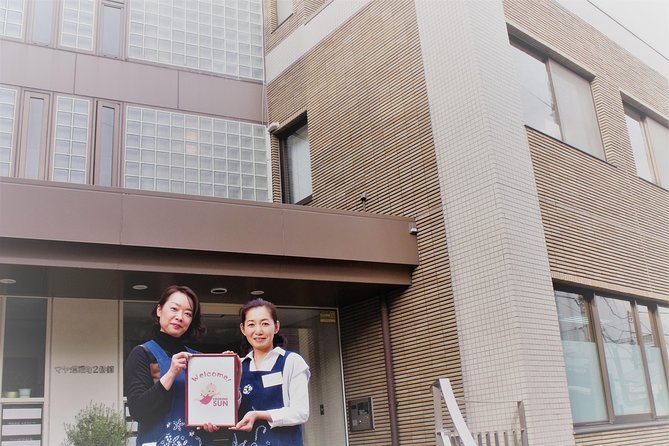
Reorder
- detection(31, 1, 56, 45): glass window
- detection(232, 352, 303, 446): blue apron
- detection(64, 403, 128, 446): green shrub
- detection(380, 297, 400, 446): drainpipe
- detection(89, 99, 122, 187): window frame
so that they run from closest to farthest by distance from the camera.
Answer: detection(232, 352, 303, 446): blue apron → detection(64, 403, 128, 446): green shrub → detection(380, 297, 400, 446): drainpipe → detection(89, 99, 122, 187): window frame → detection(31, 1, 56, 45): glass window

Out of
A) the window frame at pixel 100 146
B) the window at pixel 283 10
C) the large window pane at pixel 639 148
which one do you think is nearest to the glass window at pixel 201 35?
the window at pixel 283 10

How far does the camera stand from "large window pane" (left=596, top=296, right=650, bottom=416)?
8.72 meters

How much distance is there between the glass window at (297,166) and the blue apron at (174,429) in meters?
7.43

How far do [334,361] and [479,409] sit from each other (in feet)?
9.28

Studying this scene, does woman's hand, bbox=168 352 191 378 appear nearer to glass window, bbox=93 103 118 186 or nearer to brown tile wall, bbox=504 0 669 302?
brown tile wall, bbox=504 0 669 302

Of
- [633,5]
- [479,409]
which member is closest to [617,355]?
[479,409]

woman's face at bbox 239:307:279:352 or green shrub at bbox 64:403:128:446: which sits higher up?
woman's face at bbox 239:307:279:352

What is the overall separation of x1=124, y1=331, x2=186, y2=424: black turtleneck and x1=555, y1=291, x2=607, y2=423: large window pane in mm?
5597

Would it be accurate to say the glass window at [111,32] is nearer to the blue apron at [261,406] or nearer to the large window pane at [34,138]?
the large window pane at [34,138]

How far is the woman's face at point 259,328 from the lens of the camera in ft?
13.8

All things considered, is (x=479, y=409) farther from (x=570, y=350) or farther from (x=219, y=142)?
(x=219, y=142)

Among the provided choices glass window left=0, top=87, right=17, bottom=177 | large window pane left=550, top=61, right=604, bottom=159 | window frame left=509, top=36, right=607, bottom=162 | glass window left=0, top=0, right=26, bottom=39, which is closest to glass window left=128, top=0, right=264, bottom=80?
glass window left=0, top=0, right=26, bottom=39

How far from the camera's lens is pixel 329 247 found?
8.41 meters

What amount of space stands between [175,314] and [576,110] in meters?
7.94
